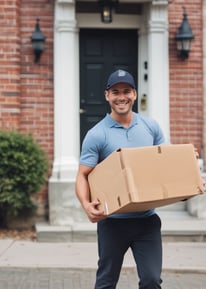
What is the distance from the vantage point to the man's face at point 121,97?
398 centimetres

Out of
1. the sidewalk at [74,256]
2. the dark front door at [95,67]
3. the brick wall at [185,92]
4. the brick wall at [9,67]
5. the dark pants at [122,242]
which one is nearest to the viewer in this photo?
the dark pants at [122,242]

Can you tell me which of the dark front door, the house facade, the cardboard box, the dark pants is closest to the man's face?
the cardboard box

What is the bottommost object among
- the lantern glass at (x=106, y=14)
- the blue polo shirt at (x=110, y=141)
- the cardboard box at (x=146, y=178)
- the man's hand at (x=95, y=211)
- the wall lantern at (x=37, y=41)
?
the man's hand at (x=95, y=211)

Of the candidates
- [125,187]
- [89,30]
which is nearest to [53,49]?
[89,30]

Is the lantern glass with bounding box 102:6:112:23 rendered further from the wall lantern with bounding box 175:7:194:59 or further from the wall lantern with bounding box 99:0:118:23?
the wall lantern with bounding box 175:7:194:59

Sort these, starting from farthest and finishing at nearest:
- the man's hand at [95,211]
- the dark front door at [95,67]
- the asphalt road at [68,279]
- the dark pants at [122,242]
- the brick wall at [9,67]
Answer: the dark front door at [95,67], the brick wall at [9,67], the asphalt road at [68,279], the dark pants at [122,242], the man's hand at [95,211]

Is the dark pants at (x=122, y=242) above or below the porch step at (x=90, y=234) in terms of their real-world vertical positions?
above

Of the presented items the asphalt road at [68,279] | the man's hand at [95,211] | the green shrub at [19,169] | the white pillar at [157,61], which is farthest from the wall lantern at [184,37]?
the man's hand at [95,211]

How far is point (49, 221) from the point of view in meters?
8.35

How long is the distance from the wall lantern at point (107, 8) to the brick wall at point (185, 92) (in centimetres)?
89

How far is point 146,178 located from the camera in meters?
3.67

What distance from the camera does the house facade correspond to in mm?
8484

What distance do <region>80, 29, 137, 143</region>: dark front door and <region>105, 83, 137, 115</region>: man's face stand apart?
16.3ft

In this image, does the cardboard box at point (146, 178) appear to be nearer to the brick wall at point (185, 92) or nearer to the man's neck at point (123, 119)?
the man's neck at point (123, 119)
